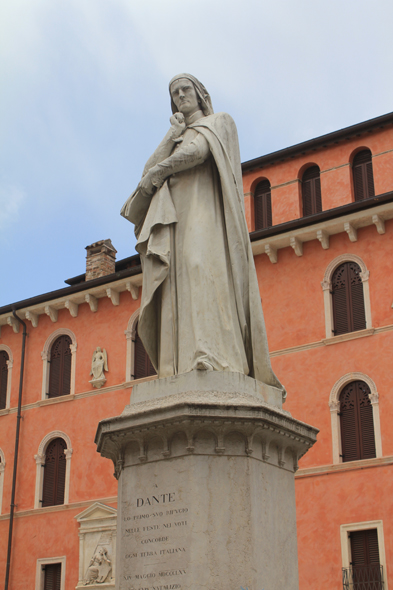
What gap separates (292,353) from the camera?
69.9ft

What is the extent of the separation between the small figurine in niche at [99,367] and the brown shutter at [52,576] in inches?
207

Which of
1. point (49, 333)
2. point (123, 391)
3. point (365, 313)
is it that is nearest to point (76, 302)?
point (49, 333)

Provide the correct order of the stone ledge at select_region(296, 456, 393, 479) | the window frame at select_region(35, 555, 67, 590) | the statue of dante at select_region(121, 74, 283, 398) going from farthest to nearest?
1. the window frame at select_region(35, 555, 67, 590)
2. the stone ledge at select_region(296, 456, 393, 479)
3. the statue of dante at select_region(121, 74, 283, 398)

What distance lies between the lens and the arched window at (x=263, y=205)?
25922mm

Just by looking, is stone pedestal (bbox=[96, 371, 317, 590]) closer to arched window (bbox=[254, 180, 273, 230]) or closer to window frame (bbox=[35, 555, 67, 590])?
window frame (bbox=[35, 555, 67, 590])

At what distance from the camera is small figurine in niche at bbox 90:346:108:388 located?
24.8m

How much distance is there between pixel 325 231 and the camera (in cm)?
2147

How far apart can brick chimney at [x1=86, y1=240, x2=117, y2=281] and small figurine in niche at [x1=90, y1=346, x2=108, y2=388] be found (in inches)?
150

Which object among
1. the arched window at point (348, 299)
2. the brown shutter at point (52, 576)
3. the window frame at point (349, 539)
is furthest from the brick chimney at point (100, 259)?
the window frame at point (349, 539)

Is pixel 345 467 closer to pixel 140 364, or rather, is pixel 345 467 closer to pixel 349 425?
pixel 349 425

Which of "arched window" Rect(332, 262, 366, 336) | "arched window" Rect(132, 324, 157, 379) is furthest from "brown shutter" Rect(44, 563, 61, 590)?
"arched window" Rect(332, 262, 366, 336)

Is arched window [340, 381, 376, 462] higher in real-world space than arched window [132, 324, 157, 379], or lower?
lower

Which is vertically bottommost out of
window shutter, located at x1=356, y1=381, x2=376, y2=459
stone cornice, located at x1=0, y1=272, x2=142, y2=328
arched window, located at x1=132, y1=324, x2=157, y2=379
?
window shutter, located at x1=356, y1=381, x2=376, y2=459

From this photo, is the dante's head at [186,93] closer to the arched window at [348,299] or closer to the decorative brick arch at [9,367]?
the arched window at [348,299]
